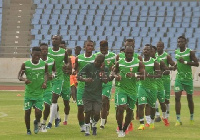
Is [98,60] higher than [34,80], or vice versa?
[98,60]

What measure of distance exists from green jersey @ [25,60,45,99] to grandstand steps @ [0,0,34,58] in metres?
27.8

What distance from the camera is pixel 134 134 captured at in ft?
47.0

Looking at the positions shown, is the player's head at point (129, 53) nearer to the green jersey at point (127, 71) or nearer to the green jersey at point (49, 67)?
the green jersey at point (127, 71)

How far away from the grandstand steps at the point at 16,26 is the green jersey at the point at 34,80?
2784 cm

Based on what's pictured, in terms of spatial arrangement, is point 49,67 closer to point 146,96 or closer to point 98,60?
point 98,60

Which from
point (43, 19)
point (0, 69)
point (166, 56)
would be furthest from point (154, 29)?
point (166, 56)

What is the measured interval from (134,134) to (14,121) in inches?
176

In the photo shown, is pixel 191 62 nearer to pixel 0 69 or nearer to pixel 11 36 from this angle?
pixel 0 69

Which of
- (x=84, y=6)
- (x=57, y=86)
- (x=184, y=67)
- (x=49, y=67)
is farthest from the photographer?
(x=84, y=6)

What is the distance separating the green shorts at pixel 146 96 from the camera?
15647 millimetres

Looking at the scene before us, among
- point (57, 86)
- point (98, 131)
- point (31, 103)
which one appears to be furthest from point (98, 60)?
point (57, 86)

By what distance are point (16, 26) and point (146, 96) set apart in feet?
98.4

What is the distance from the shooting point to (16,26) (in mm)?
44594

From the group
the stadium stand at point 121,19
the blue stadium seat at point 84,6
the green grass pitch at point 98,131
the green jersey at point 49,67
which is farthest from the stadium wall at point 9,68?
the green jersey at point 49,67
